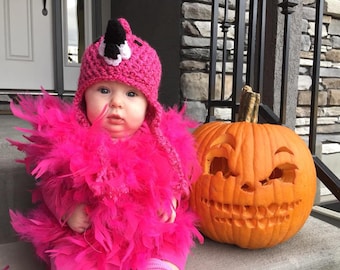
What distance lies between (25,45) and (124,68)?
2.13 meters

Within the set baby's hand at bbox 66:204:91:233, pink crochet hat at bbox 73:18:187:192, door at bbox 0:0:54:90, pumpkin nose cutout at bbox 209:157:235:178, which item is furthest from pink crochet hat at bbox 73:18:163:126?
door at bbox 0:0:54:90

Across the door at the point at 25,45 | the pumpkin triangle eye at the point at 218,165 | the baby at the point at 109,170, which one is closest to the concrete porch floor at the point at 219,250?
the baby at the point at 109,170

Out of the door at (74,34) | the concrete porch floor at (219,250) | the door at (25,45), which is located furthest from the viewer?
the door at (74,34)

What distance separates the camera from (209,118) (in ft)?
5.91

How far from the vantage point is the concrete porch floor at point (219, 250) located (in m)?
1.04

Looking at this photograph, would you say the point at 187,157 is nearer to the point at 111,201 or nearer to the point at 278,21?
the point at 111,201

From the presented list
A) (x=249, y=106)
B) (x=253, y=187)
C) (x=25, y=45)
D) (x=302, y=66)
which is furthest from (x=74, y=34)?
(x=253, y=187)

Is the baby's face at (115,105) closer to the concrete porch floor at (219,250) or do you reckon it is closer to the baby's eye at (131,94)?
the baby's eye at (131,94)

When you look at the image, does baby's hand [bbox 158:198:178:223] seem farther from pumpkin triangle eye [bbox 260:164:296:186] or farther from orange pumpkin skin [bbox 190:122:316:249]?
pumpkin triangle eye [bbox 260:164:296:186]

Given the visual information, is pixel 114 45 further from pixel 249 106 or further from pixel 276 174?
pixel 276 174

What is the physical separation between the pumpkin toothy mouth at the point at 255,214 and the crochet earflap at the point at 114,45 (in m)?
0.53

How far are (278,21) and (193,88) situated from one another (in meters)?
0.65

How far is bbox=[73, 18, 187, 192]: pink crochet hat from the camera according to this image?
855 mm

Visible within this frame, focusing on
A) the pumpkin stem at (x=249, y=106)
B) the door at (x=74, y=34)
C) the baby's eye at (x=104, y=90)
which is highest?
the door at (x=74, y=34)
